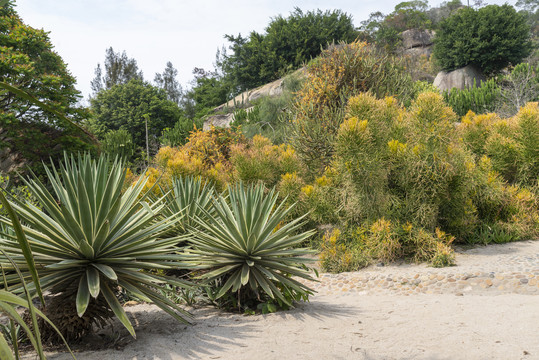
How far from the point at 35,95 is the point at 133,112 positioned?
13.1 m

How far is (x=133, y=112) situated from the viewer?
25766 millimetres

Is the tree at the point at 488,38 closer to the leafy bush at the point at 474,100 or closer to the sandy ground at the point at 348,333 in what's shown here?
the leafy bush at the point at 474,100

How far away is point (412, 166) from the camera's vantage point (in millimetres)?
6621

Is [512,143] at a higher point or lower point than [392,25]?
lower

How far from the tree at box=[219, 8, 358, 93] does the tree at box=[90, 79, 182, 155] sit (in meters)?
6.64

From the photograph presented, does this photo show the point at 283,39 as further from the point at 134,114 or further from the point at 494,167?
the point at 494,167

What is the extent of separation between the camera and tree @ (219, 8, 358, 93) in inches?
1129

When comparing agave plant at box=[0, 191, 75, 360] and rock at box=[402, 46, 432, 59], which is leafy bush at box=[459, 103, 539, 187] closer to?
agave plant at box=[0, 191, 75, 360]

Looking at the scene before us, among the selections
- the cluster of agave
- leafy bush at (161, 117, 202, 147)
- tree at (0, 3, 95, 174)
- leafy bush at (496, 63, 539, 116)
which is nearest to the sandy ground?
the cluster of agave

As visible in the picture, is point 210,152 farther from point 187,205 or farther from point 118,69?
point 118,69

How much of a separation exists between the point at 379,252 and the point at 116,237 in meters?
4.85

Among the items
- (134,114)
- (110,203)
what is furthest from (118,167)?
(134,114)

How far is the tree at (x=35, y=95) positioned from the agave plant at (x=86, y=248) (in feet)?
36.2

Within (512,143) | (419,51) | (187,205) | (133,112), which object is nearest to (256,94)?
(133,112)
